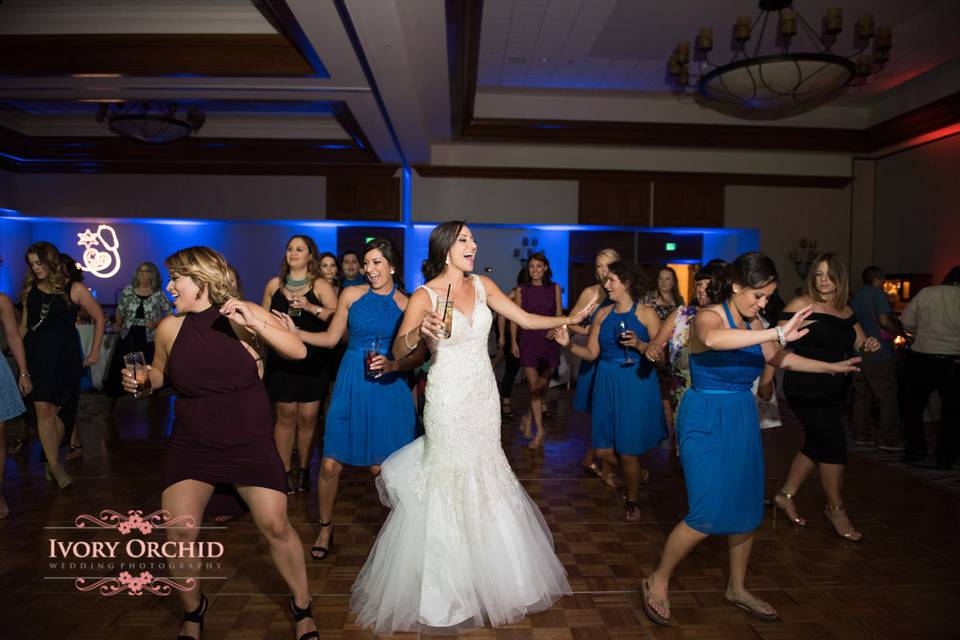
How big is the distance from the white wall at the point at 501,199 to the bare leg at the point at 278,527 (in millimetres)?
7791

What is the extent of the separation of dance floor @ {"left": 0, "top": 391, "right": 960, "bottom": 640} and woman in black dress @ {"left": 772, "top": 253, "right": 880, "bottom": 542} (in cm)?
34

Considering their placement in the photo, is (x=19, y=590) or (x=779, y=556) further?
(x=779, y=556)

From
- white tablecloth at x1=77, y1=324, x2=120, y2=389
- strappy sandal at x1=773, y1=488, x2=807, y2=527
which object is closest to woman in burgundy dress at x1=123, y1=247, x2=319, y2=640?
strappy sandal at x1=773, y1=488, x2=807, y2=527

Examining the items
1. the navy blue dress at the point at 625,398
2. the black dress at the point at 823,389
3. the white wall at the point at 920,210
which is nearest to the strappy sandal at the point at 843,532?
the black dress at the point at 823,389

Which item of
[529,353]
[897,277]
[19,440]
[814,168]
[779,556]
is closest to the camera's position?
[779,556]

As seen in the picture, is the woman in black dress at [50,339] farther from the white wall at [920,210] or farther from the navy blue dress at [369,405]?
the white wall at [920,210]

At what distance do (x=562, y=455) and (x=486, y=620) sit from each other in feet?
9.05

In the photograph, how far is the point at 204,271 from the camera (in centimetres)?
224

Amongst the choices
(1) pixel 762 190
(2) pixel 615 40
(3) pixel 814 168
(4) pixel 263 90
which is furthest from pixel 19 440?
(3) pixel 814 168

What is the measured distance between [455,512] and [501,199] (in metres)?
7.66

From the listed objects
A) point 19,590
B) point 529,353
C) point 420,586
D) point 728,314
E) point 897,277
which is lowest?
point 19,590

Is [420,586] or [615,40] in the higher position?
[615,40]

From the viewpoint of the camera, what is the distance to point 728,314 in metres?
2.58

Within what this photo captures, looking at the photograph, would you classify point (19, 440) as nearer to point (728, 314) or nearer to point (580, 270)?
point (728, 314)
